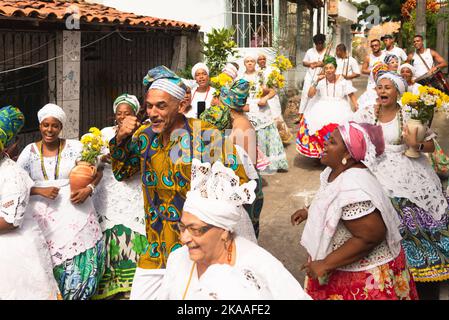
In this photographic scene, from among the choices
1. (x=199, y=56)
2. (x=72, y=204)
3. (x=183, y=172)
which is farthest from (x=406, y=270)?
(x=199, y=56)

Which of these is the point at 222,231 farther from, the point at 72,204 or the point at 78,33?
the point at 78,33

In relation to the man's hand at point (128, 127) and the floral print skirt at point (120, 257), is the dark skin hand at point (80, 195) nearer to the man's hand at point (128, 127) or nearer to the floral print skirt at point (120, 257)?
the floral print skirt at point (120, 257)

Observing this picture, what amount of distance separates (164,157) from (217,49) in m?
8.86

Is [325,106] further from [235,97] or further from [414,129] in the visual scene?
[235,97]

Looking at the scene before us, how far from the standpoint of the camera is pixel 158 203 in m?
3.58

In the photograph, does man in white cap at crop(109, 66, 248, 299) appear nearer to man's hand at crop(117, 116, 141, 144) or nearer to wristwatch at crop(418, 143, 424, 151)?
man's hand at crop(117, 116, 141, 144)

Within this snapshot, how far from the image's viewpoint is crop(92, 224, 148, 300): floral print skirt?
525cm

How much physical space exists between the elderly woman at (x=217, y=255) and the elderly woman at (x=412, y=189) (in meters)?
2.89

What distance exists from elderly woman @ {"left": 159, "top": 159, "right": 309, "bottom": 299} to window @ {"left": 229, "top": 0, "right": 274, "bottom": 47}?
37.0 ft

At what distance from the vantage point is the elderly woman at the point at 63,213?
4805mm

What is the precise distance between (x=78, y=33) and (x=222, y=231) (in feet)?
21.3

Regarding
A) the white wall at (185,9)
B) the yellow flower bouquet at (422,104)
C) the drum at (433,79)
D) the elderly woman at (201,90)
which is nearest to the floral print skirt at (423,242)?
the yellow flower bouquet at (422,104)

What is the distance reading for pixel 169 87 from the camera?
3523mm

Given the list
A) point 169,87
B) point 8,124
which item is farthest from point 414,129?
point 8,124
